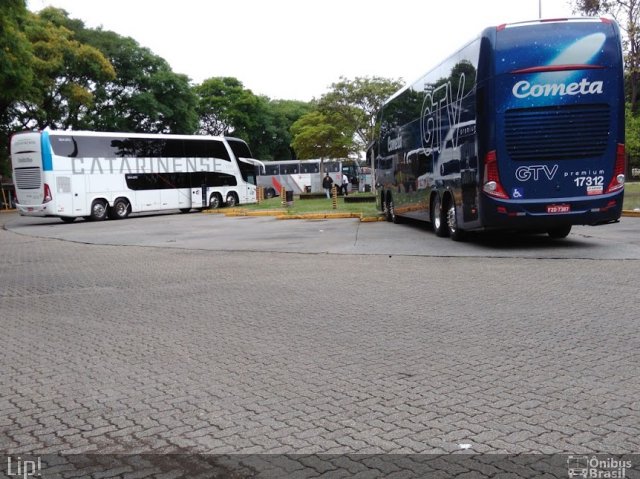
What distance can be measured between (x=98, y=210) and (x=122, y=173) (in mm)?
2199

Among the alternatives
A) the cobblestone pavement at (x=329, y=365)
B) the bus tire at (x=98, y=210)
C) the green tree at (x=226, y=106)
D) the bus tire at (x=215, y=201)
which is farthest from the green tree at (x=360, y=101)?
the cobblestone pavement at (x=329, y=365)

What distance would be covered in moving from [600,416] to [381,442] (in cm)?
134

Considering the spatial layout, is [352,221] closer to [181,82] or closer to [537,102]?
[537,102]

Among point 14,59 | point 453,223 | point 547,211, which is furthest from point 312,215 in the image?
point 14,59

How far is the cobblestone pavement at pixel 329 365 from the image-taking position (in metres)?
3.61

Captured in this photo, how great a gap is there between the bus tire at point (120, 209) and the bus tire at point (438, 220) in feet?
64.2

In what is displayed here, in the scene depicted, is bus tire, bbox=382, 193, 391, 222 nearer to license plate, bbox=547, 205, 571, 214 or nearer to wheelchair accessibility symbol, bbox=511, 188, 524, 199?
wheelchair accessibility symbol, bbox=511, 188, 524, 199

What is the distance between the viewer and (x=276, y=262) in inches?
470

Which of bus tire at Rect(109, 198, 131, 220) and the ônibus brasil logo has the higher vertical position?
the ônibus brasil logo

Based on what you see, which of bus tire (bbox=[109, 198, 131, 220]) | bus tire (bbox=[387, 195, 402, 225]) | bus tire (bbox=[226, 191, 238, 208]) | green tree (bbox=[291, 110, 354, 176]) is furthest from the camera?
green tree (bbox=[291, 110, 354, 176])

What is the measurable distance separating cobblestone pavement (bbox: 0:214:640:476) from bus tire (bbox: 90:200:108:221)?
2093 centimetres

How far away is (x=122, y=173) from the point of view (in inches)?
1212

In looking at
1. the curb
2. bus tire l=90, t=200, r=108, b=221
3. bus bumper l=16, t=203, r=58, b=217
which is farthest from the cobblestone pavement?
bus tire l=90, t=200, r=108, b=221

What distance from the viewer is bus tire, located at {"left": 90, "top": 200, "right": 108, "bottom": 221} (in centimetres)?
2966
